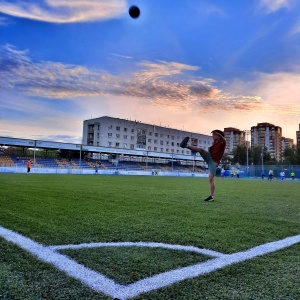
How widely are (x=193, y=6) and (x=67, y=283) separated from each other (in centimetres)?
→ 1635

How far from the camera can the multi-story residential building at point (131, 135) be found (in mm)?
84188

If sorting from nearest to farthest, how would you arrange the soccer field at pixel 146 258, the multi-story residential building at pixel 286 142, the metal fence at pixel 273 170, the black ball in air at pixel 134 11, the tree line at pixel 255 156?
the soccer field at pixel 146 258, the black ball in air at pixel 134 11, the metal fence at pixel 273 170, the tree line at pixel 255 156, the multi-story residential building at pixel 286 142

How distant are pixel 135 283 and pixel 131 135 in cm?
9014

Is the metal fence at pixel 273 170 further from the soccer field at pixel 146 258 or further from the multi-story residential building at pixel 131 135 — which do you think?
the soccer field at pixel 146 258

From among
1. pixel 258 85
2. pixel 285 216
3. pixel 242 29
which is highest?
pixel 242 29

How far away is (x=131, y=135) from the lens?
9200 cm

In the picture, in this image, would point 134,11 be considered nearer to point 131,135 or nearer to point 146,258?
point 146,258

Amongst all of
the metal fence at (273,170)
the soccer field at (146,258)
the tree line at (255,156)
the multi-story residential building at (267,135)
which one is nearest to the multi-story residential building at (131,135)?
the tree line at (255,156)

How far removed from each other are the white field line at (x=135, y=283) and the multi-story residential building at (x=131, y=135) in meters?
72.8

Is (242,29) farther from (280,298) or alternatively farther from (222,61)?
(280,298)

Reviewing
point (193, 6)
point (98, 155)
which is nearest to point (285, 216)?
point (193, 6)

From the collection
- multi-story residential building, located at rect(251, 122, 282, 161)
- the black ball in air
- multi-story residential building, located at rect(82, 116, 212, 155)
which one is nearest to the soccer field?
the black ball in air

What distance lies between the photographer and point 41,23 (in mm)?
15125

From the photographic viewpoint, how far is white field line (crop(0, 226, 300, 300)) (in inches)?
83.4
